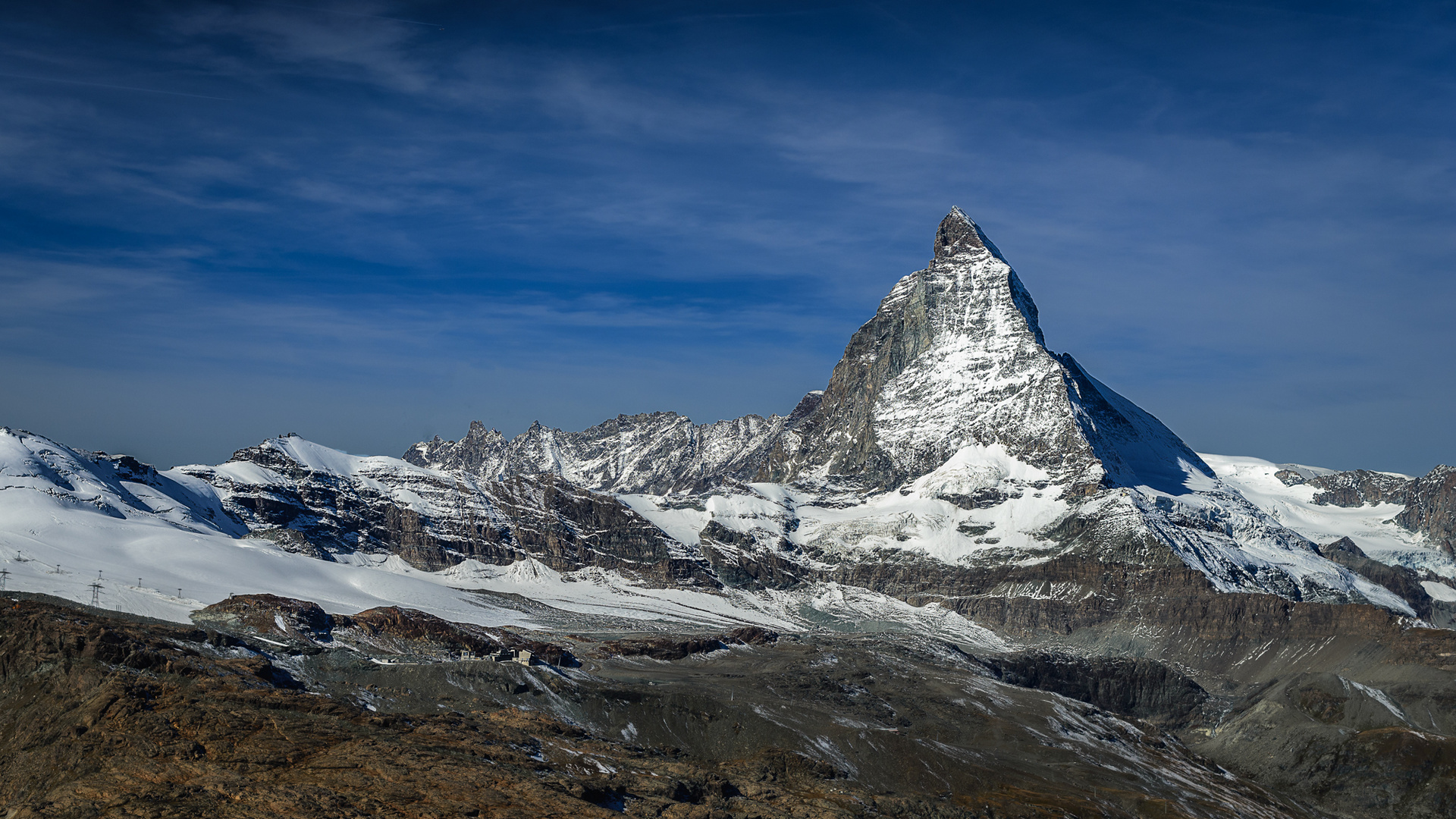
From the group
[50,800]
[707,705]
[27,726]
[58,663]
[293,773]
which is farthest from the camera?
[707,705]

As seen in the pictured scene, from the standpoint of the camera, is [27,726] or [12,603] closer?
[27,726]

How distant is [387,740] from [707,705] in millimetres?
79414

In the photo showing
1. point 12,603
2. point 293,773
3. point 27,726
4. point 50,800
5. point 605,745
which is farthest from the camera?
point 12,603

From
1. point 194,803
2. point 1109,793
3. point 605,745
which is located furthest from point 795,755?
point 194,803

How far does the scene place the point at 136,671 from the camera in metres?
123

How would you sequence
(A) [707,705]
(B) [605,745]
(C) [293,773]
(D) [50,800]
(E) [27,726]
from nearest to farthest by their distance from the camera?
(D) [50,800] < (C) [293,773] < (E) [27,726] < (B) [605,745] < (A) [707,705]

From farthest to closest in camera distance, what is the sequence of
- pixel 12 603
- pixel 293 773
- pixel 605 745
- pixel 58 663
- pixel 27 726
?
pixel 12 603 → pixel 605 745 → pixel 58 663 → pixel 27 726 → pixel 293 773

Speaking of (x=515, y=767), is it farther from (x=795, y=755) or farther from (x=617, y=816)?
(x=795, y=755)

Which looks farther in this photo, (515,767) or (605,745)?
(605,745)

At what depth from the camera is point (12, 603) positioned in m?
147

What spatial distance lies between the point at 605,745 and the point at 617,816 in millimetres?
33550

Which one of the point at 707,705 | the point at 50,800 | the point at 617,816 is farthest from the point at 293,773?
the point at 707,705

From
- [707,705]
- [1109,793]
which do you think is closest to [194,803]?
[707,705]

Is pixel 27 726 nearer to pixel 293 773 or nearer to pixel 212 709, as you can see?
pixel 212 709
